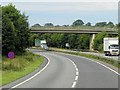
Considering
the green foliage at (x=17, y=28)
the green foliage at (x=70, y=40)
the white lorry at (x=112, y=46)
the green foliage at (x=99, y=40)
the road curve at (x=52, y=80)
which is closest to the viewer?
the road curve at (x=52, y=80)

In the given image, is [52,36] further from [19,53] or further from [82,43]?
[19,53]

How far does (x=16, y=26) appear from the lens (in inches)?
2586

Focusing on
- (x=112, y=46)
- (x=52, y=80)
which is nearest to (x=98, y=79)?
(x=52, y=80)

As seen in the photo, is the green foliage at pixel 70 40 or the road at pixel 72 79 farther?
the green foliage at pixel 70 40

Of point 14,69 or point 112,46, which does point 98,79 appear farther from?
point 112,46

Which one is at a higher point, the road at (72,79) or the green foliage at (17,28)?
the green foliage at (17,28)

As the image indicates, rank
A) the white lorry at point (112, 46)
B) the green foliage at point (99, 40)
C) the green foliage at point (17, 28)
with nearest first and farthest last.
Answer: the green foliage at point (17, 28), the white lorry at point (112, 46), the green foliage at point (99, 40)

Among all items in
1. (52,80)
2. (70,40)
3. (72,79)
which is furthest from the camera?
(70,40)

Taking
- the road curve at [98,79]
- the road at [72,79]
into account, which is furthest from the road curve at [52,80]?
the road curve at [98,79]

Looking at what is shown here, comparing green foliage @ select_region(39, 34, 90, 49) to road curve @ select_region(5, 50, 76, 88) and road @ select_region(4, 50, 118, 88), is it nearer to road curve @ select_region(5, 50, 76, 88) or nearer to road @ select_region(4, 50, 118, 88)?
road @ select_region(4, 50, 118, 88)

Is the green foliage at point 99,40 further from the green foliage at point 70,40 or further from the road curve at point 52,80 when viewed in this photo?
the road curve at point 52,80

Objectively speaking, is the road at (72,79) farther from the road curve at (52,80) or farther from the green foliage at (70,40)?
the green foliage at (70,40)

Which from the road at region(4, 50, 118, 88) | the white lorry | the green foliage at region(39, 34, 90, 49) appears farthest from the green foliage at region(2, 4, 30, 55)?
the green foliage at region(39, 34, 90, 49)

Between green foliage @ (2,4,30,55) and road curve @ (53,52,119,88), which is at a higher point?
green foliage @ (2,4,30,55)
